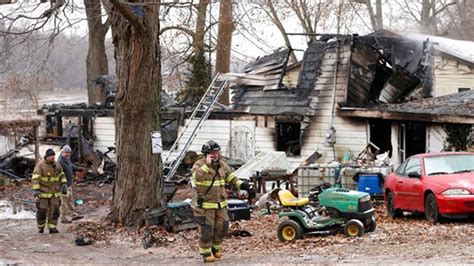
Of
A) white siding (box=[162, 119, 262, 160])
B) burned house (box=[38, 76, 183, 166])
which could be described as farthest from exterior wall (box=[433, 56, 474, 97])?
burned house (box=[38, 76, 183, 166])

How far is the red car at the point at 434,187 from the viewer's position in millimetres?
14195

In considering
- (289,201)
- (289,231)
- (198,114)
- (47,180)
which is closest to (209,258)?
(289,231)

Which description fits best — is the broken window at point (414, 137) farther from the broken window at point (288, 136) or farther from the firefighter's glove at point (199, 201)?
the firefighter's glove at point (199, 201)

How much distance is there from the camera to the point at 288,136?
27734mm

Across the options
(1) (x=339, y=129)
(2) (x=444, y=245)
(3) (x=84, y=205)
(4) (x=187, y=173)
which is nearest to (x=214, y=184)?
(2) (x=444, y=245)

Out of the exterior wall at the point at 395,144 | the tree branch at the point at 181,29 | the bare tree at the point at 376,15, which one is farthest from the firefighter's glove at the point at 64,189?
the bare tree at the point at 376,15

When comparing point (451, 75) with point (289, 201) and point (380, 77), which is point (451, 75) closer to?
point (380, 77)

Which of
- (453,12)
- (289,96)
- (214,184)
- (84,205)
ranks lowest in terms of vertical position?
(84,205)

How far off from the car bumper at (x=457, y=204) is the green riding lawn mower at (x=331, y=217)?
1309 millimetres

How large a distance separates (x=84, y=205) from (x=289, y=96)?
794cm

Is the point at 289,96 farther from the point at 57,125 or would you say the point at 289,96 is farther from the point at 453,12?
the point at 453,12

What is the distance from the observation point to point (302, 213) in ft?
45.6

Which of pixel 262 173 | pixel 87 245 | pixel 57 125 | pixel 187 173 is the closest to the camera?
pixel 87 245

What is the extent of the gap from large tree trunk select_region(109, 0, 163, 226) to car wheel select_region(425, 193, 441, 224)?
5.61 meters
